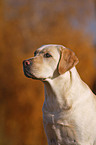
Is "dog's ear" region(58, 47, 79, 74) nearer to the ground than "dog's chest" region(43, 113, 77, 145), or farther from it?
farther from it

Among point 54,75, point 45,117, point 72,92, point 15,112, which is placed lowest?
point 15,112

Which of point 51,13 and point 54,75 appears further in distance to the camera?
point 51,13

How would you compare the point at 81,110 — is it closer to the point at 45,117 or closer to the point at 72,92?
the point at 72,92

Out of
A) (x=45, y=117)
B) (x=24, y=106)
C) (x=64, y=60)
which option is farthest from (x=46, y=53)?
(x=24, y=106)

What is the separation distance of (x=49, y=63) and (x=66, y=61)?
0.36 ft

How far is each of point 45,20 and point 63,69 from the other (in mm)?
2232

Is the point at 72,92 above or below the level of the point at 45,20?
below

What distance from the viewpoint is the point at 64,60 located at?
145 cm

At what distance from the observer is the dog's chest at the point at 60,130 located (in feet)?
4.66

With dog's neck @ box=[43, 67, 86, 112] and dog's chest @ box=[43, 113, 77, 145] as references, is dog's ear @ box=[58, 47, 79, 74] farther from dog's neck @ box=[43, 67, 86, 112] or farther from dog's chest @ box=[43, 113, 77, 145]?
dog's chest @ box=[43, 113, 77, 145]

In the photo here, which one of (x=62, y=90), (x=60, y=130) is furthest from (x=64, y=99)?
(x=60, y=130)

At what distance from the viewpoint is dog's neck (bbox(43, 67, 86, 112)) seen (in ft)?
4.77

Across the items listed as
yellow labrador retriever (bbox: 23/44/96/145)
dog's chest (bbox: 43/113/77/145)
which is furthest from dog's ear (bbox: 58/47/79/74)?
dog's chest (bbox: 43/113/77/145)

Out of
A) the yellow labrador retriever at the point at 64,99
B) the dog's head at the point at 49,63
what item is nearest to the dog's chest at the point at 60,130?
the yellow labrador retriever at the point at 64,99
